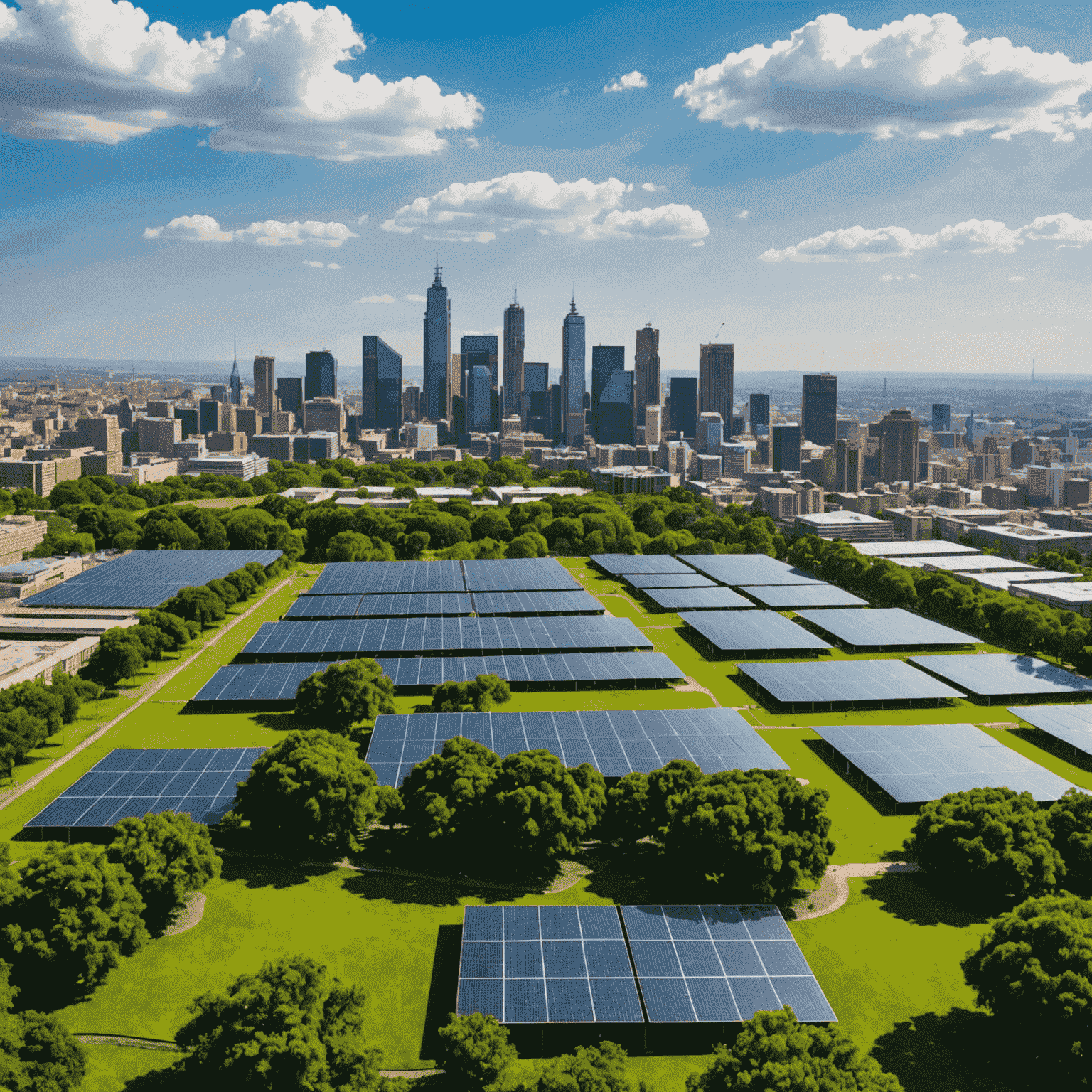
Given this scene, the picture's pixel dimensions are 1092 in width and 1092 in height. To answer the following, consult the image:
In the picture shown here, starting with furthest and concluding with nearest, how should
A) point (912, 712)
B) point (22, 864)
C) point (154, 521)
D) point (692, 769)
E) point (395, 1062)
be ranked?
1. point (154, 521)
2. point (912, 712)
3. point (692, 769)
4. point (22, 864)
5. point (395, 1062)

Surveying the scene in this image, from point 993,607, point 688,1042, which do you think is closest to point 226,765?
point 688,1042

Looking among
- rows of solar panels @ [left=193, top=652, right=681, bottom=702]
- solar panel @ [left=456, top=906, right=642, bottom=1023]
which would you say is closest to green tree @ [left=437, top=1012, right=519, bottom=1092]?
solar panel @ [left=456, top=906, right=642, bottom=1023]

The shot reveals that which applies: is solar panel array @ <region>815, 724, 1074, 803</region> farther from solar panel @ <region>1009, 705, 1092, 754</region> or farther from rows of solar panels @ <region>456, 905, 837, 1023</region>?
rows of solar panels @ <region>456, 905, 837, 1023</region>

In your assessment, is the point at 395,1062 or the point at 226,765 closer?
the point at 395,1062

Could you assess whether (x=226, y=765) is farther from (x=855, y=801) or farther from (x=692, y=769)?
(x=855, y=801)

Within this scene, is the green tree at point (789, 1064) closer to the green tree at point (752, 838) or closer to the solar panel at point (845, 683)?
the green tree at point (752, 838)

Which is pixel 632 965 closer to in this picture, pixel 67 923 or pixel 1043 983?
pixel 1043 983
